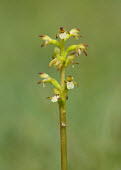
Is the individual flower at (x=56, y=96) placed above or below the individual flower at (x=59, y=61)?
below

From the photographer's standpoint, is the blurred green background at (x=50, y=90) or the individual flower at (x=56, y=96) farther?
the blurred green background at (x=50, y=90)

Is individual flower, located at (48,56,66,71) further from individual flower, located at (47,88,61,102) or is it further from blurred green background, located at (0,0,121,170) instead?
blurred green background, located at (0,0,121,170)

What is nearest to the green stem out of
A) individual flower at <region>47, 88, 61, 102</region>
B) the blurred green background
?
individual flower at <region>47, 88, 61, 102</region>

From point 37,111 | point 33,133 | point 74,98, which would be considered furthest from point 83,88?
point 33,133

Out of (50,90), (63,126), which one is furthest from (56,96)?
(50,90)

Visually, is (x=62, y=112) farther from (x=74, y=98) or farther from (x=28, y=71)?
(x=28, y=71)

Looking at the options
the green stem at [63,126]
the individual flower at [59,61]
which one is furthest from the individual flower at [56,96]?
the individual flower at [59,61]

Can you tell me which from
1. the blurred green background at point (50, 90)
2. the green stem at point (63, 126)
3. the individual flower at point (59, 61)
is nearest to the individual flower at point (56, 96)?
the green stem at point (63, 126)

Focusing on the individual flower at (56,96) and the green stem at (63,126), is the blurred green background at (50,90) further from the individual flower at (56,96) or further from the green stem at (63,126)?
the individual flower at (56,96)

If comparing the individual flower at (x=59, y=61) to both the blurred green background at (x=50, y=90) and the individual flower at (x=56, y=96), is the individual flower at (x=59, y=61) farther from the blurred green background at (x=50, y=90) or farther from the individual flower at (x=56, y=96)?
the blurred green background at (x=50, y=90)
